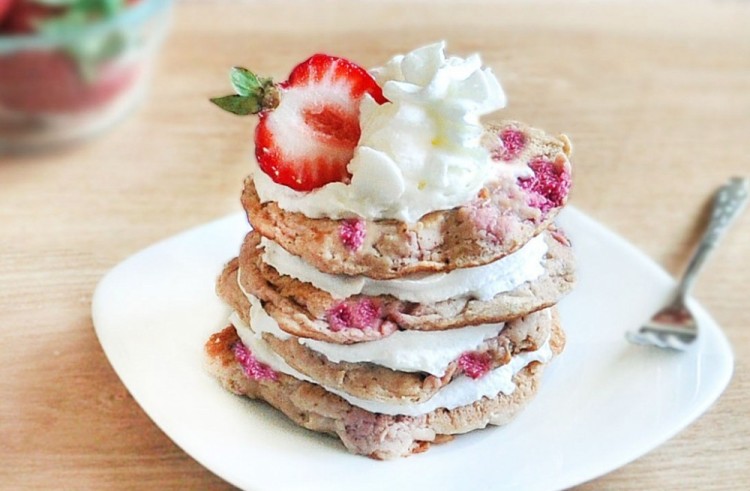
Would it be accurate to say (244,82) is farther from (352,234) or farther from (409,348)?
(409,348)

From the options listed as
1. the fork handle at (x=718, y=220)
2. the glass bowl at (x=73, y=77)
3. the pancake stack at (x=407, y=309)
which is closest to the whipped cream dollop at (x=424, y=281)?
the pancake stack at (x=407, y=309)

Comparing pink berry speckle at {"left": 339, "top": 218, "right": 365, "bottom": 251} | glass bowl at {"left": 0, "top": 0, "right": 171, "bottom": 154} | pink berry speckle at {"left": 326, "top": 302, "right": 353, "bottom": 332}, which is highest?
pink berry speckle at {"left": 339, "top": 218, "right": 365, "bottom": 251}

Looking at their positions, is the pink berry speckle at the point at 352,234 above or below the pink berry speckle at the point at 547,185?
below

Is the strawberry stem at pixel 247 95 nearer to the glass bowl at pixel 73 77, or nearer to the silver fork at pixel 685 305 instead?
the silver fork at pixel 685 305

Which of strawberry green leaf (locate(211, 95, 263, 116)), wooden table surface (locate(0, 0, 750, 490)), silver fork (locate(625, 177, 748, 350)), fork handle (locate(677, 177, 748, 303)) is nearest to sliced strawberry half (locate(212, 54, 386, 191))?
strawberry green leaf (locate(211, 95, 263, 116))

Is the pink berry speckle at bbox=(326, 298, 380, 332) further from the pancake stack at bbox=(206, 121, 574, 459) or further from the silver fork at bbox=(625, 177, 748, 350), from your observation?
the silver fork at bbox=(625, 177, 748, 350)

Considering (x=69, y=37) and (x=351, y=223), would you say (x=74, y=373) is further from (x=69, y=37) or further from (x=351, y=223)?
(x=69, y=37)
